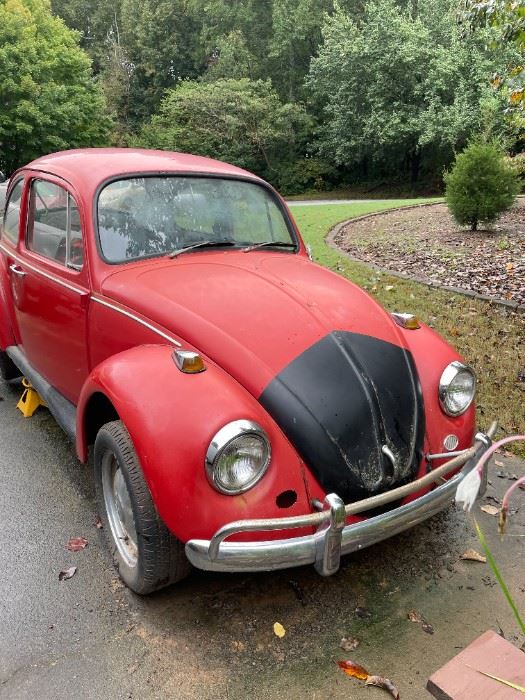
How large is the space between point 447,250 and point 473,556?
23.8ft

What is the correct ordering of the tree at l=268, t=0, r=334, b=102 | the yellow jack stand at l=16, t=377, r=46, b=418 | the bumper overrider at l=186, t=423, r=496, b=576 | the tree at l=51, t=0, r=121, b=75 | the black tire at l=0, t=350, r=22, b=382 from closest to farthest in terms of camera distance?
the bumper overrider at l=186, t=423, r=496, b=576 → the yellow jack stand at l=16, t=377, r=46, b=418 → the black tire at l=0, t=350, r=22, b=382 → the tree at l=268, t=0, r=334, b=102 → the tree at l=51, t=0, r=121, b=75

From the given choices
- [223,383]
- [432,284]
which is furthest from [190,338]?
[432,284]

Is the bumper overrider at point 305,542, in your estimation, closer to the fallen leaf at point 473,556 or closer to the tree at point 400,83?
the fallen leaf at point 473,556

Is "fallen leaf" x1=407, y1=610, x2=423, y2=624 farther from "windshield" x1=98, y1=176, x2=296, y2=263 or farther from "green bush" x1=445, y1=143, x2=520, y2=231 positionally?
"green bush" x1=445, y1=143, x2=520, y2=231

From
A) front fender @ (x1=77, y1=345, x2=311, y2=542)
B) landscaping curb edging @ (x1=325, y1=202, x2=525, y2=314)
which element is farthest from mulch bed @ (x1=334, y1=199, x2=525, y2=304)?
front fender @ (x1=77, y1=345, x2=311, y2=542)

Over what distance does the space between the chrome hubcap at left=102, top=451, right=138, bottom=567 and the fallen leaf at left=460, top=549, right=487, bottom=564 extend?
1583 millimetres

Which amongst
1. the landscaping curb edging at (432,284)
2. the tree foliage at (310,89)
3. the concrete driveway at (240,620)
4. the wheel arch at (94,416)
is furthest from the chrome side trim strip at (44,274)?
the tree foliage at (310,89)

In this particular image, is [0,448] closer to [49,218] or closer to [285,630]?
[49,218]

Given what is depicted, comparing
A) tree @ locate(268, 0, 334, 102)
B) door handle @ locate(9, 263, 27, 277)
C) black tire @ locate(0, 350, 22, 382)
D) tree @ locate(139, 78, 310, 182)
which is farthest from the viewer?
tree @ locate(268, 0, 334, 102)

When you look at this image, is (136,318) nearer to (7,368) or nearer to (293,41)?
(7,368)

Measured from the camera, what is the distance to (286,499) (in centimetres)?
214

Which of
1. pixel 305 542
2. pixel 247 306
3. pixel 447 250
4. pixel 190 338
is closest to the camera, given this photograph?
pixel 305 542

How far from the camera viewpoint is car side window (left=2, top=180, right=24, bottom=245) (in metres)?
4.15

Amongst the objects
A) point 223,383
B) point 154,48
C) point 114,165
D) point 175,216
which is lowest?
point 223,383
